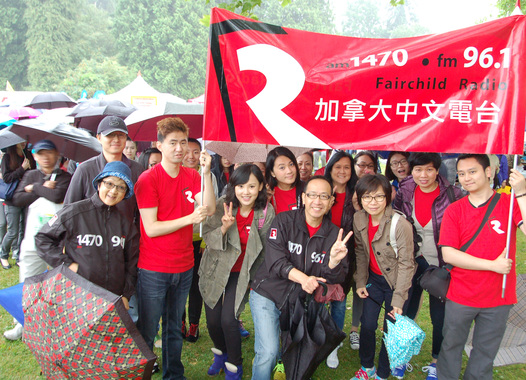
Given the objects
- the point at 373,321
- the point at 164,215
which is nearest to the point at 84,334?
the point at 164,215

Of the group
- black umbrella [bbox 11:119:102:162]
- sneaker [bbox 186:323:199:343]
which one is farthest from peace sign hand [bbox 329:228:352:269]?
black umbrella [bbox 11:119:102:162]

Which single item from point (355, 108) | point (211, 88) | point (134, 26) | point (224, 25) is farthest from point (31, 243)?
point (134, 26)

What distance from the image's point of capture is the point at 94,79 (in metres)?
33.9

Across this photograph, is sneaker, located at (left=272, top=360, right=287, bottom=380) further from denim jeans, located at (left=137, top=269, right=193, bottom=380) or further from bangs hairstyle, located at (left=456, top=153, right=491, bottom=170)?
bangs hairstyle, located at (left=456, top=153, right=491, bottom=170)

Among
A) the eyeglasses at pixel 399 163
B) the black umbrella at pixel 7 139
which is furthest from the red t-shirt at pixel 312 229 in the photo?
the black umbrella at pixel 7 139

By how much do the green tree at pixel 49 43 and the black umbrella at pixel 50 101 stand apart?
31367 mm

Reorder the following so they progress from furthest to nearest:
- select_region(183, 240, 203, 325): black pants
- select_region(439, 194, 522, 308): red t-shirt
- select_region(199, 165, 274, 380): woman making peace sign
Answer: select_region(183, 240, 203, 325): black pants < select_region(199, 165, 274, 380): woman making peace sign < select_region(439, 194, 522, 308): red t-shirt

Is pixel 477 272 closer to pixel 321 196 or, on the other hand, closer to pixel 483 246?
pixel 483 246

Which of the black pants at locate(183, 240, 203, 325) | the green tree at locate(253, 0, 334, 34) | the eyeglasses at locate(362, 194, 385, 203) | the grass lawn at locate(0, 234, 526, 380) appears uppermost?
the green tree at locate(253, 0, 334, 34)

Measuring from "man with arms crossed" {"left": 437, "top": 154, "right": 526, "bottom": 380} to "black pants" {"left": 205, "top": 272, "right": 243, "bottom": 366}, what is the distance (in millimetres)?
1717

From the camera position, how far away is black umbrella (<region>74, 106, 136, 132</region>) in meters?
6.90

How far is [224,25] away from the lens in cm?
304

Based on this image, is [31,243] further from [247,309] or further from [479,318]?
[479,318]

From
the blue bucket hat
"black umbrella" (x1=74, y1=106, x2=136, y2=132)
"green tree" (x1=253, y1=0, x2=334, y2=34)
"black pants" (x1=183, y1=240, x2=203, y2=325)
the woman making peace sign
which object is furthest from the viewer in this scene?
"green tree" (x1=253, y1=0, x2=334, y2=34)
